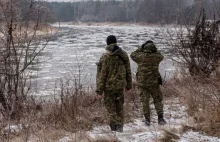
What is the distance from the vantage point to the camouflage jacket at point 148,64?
616 centimetres

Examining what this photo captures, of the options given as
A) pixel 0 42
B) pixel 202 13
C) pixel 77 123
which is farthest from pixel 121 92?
pixel 202 13

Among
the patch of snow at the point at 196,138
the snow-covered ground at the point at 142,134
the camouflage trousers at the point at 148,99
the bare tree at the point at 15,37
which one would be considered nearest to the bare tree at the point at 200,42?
the camouflage trousers at the point at 148,99

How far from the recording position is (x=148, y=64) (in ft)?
20.3

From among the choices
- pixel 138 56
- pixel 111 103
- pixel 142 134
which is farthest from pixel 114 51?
pixel 142 134

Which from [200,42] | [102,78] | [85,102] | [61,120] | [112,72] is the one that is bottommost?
[85,102]

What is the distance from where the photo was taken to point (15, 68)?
7957 mm

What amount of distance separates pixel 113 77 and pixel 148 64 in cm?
76

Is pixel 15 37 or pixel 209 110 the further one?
pixel 15 37

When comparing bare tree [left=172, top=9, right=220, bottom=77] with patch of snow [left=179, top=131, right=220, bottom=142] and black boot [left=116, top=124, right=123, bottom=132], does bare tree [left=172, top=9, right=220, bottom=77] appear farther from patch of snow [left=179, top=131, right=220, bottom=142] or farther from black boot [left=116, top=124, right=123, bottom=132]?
patch of snow [left=179, top=131, right=220, bottom=142]

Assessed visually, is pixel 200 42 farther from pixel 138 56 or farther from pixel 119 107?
pixel 119 107

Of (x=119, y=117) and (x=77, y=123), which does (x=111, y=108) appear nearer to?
(x=119, y=117)

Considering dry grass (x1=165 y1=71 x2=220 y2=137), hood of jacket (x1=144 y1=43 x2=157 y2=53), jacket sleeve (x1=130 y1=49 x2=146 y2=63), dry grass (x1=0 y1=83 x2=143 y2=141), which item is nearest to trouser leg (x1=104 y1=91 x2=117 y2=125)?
dry grass (x1=0 y1=83 x2=143 y2=141)

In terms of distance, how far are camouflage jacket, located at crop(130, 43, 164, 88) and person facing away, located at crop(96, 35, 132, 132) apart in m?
0.40

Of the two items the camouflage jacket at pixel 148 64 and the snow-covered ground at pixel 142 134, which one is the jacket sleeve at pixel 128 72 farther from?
the snow-covered ground at pixel 142 134
